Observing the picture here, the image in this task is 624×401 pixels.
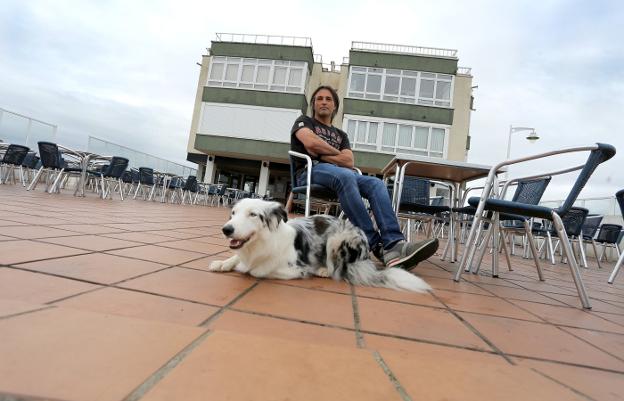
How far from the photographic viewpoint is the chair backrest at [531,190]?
9.62ft

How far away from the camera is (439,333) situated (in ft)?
4.21

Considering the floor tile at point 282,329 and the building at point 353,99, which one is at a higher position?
the building at point 353,99

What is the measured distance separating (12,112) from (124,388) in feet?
56.3

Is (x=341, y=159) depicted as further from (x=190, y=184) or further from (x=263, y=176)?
(x=263, y=176)

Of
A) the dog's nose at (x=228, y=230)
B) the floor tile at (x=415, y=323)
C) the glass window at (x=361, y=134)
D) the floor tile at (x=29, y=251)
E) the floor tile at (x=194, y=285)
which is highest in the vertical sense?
the glass window at (x=361, y=134)

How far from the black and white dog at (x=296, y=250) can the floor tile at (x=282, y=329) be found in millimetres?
665

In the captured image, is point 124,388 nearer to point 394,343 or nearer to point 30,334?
point 30,334

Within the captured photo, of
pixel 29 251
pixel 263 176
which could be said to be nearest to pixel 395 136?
pixel 263 176

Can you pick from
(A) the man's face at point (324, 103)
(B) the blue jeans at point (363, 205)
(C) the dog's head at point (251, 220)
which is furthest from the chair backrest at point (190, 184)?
(C) the dog's head at point (251, 220)

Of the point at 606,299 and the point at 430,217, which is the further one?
the point at 430,217

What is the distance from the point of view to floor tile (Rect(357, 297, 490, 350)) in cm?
123

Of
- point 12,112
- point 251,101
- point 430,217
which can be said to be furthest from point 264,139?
point 430,217

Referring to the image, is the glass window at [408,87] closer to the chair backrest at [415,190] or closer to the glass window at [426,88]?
the glass window at [426,88]

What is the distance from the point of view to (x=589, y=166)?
6.74ft
